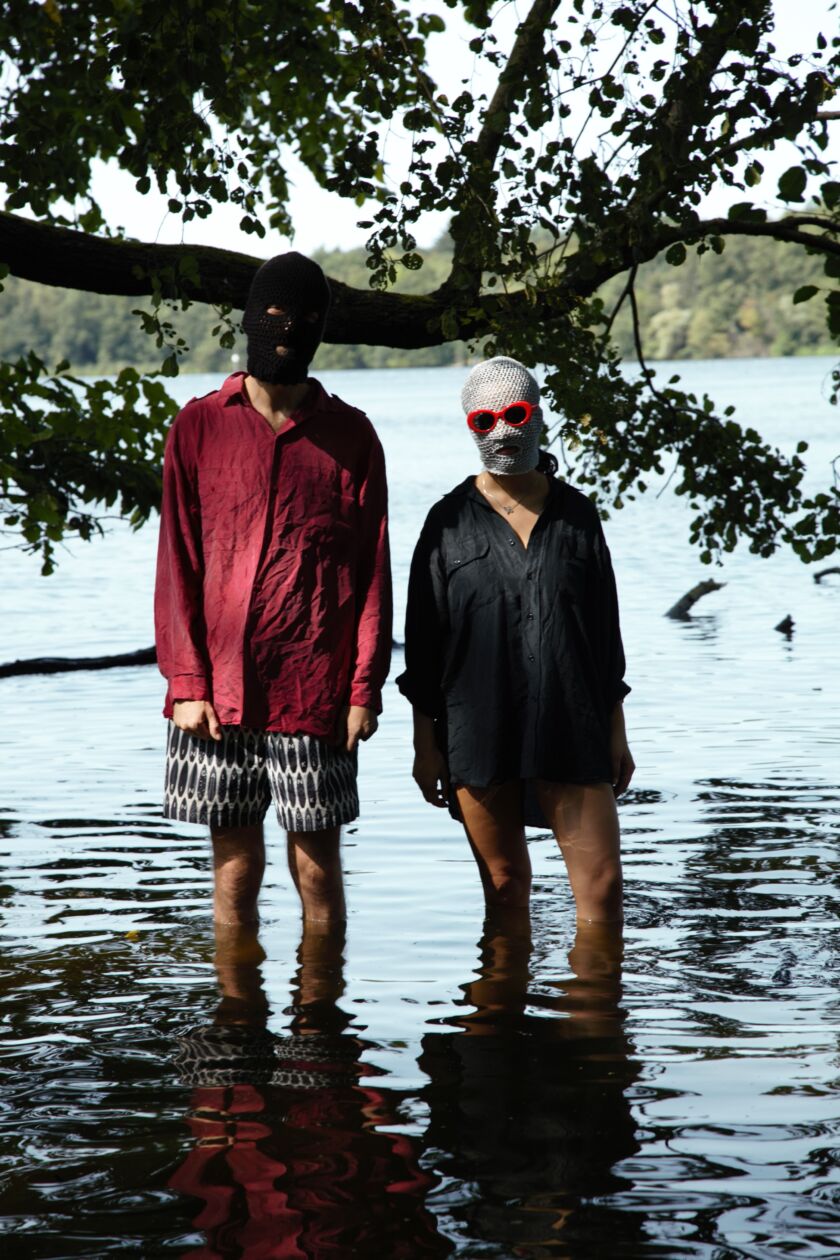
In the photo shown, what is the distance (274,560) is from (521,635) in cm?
82

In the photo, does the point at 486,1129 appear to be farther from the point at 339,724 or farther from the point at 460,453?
the point at 460,453

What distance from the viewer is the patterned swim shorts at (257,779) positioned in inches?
209

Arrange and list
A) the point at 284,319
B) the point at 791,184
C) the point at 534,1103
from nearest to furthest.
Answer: the point at 534,1103 < the point at 284,319 < the point at 791,184

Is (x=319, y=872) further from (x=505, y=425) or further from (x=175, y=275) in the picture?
(x=175, y=275)

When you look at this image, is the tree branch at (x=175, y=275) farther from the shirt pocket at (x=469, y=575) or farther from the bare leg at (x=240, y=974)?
the bare leg at (x=240, y=974)

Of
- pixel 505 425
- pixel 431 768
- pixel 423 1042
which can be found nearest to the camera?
pixel 423 1042

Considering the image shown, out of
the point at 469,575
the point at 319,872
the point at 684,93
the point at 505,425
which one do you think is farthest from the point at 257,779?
the point at 684,93

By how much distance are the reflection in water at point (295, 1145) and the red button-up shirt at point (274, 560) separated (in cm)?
94

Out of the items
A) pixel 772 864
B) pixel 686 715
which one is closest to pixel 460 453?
pixel 686 715

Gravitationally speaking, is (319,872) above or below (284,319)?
below

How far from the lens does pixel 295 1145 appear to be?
433 cm

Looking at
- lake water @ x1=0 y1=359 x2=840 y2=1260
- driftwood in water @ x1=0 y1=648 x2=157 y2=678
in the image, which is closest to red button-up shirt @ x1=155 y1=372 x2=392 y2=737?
lake water @ x1=0 y1=359 x2=840 y2=1260

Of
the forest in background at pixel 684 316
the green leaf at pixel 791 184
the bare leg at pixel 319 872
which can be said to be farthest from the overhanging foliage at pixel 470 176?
the forest in background at pixel 684 316

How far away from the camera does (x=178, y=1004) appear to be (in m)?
5.55
